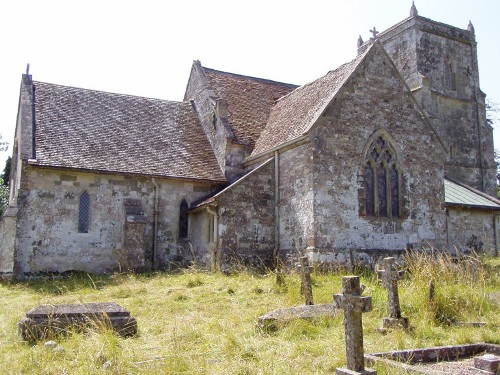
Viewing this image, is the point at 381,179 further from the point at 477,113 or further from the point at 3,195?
the point at 3,195

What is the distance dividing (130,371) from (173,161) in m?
15.8

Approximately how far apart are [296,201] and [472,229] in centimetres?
1027

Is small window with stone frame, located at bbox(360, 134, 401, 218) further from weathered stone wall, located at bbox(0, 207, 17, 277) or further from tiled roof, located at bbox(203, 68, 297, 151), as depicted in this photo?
weathered stone wall, located at bbox(0, 207, 17, 277)

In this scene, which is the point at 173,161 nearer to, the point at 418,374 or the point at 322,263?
the point at 322,263

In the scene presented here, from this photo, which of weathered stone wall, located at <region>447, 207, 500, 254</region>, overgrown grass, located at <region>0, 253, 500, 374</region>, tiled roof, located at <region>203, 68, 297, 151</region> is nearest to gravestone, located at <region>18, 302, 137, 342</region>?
overgrown grass, located at <region>0, 253, 500, 374</region>

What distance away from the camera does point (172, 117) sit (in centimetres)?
2522

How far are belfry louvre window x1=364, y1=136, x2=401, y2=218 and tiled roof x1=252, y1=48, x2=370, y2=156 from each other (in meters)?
2.50

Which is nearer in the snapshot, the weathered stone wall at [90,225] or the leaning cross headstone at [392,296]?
the leaning cross headstone at [392,296]

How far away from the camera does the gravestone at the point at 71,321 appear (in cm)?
898

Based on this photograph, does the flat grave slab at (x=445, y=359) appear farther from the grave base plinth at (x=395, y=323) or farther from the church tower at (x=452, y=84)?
the church tower at (x=452, y=84)

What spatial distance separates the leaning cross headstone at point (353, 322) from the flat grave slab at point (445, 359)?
2.26 feet

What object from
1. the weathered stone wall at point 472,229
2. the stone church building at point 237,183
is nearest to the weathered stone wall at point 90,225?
the stone church building at point 237,183

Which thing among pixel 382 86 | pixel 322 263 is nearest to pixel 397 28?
pixel 382 86

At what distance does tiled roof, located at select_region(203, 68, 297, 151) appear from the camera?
76.2 feet
